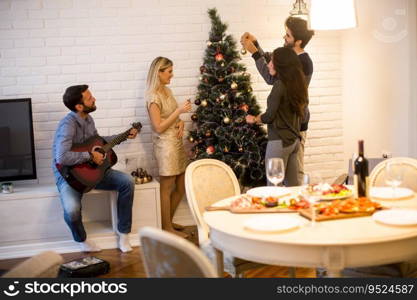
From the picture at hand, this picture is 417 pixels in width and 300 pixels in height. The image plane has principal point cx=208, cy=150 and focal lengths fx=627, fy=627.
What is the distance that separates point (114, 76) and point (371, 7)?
234 centimetres

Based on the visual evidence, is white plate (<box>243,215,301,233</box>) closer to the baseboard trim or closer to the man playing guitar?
the man playing guitar

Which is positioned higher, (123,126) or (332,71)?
(332,71)

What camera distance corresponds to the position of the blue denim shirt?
4914 millimetres

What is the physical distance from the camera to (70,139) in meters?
4.95

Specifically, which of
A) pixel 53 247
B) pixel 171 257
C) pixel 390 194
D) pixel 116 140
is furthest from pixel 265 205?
pixel 53 247

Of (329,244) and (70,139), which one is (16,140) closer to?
(70,139)

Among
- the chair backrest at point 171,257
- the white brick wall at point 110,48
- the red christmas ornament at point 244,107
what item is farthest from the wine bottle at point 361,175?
the white brick wall at point 110,48

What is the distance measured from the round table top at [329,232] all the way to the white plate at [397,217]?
0.06ft

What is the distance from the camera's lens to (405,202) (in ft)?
10.1

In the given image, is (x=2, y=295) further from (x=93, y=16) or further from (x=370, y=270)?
(x=93, y=16)

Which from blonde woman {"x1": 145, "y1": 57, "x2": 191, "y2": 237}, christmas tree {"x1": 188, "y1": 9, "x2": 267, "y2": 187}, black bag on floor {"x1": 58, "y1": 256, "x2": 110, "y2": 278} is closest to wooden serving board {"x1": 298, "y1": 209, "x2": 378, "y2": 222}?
black bag on floor {"x1": 58, "y1": 256, "x2": 110, "y2": 278}

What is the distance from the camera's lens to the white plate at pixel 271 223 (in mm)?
2648

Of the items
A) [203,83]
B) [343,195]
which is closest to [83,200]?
[203,83]

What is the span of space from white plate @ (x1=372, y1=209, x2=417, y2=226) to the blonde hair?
3.02m
